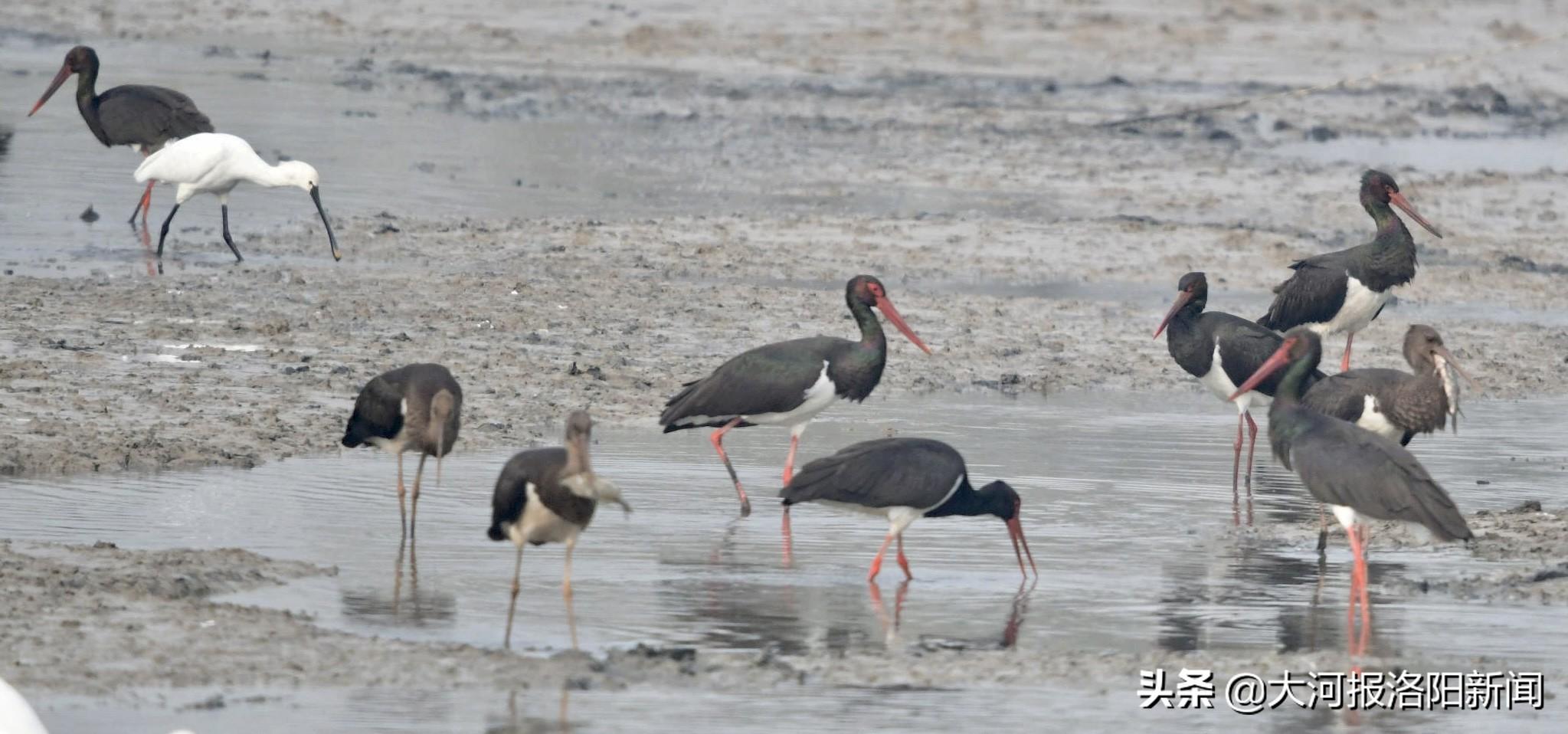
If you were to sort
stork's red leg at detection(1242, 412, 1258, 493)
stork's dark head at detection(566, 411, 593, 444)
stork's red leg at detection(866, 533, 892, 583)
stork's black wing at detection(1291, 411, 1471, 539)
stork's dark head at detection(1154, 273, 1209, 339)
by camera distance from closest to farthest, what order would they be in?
stork's dark head at detection(566, 411, 593, 444)
stork's black wing at detection(1291, 411, 1471, 539)
stork's red leg at detection(866, 533, 892, 583)
stork's red leg at detection(1242, 412, 1258, 493)
stork's dark head at detection(1154, 273, 1209, 339)

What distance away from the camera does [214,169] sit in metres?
16.3

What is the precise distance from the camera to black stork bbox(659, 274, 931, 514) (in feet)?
36.2

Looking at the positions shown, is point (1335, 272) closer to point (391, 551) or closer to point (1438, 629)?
point (1438, 629)

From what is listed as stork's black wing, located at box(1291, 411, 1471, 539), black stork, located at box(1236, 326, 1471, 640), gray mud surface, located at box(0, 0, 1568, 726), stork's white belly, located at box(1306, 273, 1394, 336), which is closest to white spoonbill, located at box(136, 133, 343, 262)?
gray mud surface, located at box(0, 0, 1568, 726)

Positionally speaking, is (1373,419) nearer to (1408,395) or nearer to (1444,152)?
(1408,395)

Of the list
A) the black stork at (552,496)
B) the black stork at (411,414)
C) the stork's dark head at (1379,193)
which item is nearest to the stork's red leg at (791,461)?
the black stork at (411,414)

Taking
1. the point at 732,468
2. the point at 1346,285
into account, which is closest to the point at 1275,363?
the point at 732,468

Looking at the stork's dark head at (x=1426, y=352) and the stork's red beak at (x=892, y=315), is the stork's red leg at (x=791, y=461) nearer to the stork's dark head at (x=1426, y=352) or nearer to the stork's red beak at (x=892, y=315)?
the stork's red beak at (x=892, y=315)

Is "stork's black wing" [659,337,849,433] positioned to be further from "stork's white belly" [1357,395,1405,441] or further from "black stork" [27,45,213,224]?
"black stork" [27,45,213,224]

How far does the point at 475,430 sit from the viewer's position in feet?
38.9

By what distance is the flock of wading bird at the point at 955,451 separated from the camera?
8.52 metres

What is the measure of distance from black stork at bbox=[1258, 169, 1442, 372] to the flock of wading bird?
0.01m

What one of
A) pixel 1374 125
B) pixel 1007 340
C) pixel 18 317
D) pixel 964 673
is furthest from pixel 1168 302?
pixel 1374 125

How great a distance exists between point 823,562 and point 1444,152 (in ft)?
54.2
